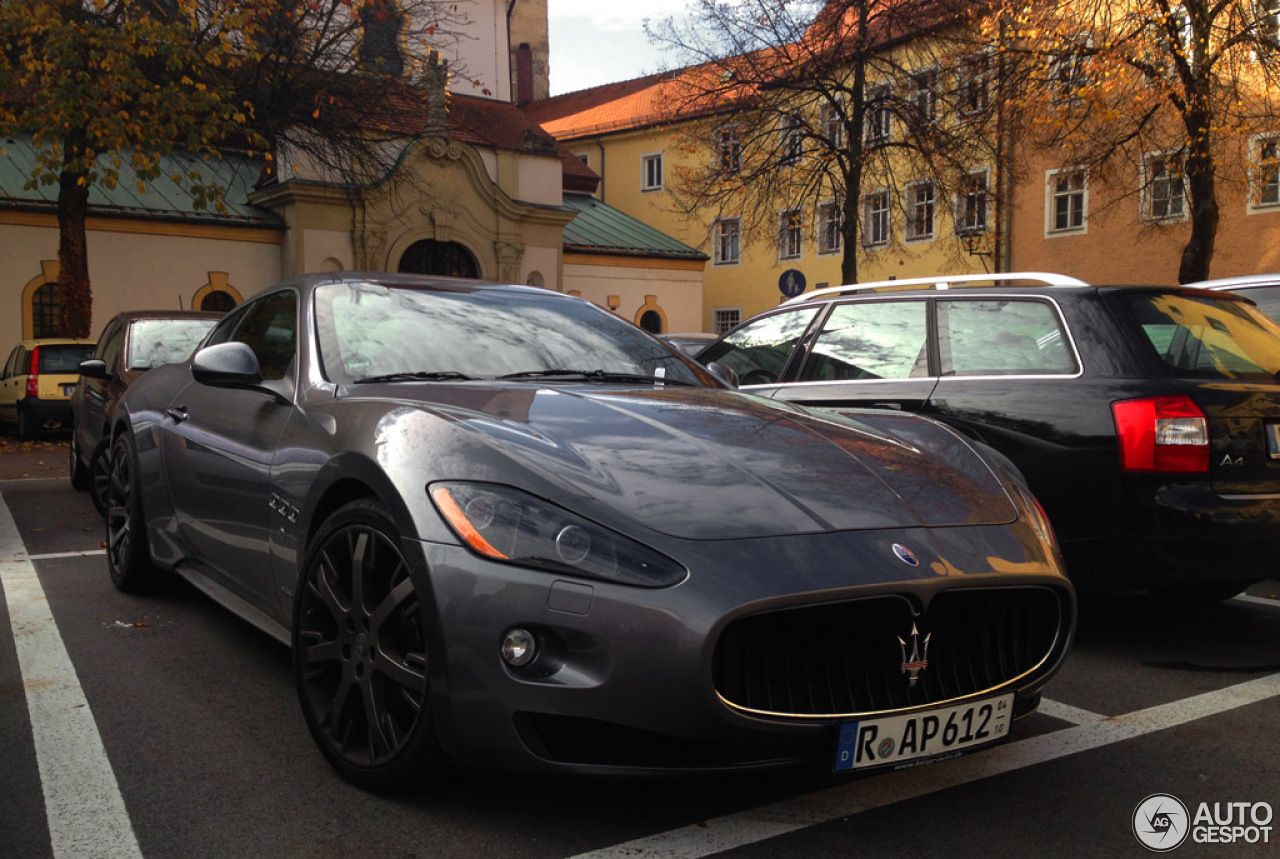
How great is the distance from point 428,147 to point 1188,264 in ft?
61.6

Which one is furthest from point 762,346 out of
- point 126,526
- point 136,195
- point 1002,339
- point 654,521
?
point 136,195

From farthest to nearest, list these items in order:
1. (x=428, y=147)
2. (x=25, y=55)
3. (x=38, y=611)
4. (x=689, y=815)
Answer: (x=428, y=147) → (x=25, y=55) → (x=38, y=611) → (x=689, y=815)

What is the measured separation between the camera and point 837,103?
21.5 metres

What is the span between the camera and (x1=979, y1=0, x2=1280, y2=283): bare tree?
16859mm

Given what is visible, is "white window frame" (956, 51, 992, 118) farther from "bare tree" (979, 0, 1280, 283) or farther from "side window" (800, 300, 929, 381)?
"side window" (800, 300, 929, 381)

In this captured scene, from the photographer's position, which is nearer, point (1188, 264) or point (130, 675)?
point (130, 675)

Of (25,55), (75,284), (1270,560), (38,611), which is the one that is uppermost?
(25,55)

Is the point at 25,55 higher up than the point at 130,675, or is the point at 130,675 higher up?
the point at 25,55

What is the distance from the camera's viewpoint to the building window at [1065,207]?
3111cm

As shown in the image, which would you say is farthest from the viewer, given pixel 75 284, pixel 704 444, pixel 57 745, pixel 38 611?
pixel 75 284

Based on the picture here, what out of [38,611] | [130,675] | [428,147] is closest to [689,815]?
[130,675]

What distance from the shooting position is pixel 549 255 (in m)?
32.7

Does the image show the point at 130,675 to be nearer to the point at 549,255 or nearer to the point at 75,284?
the point at 75,284

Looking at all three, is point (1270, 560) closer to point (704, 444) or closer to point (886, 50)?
point (704, 444)
